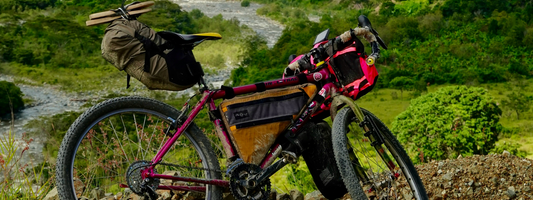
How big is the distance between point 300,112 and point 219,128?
0.46 meters

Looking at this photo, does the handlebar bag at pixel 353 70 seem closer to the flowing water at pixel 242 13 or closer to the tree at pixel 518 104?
the tree at pixel 518 104

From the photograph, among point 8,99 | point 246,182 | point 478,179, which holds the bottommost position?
point 478,179

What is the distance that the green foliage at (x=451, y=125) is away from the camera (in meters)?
8.53

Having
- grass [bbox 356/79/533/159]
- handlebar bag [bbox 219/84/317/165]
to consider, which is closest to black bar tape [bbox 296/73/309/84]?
handlebar bag [bbox 219/84/317/165]

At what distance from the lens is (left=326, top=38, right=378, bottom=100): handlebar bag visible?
120 inches

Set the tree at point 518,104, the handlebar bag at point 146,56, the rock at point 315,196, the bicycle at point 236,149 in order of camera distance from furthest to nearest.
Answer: the tree at point 518,104 → the rock at point 315,196 → the handlebar bag at point 146,56 → the bicycle at point 236,149

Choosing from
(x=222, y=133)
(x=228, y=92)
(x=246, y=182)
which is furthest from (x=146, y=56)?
(x=246, y=182)

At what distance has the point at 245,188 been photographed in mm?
2793

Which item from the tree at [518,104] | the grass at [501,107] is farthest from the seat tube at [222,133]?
the tree at [518,104]

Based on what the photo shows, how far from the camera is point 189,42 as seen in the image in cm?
282

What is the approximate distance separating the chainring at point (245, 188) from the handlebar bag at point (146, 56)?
0.54 m

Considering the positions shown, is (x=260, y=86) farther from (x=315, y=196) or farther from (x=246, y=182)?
(x=315, y=196)

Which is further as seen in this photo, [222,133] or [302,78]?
[302,78]

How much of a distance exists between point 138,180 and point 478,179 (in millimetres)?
2493
